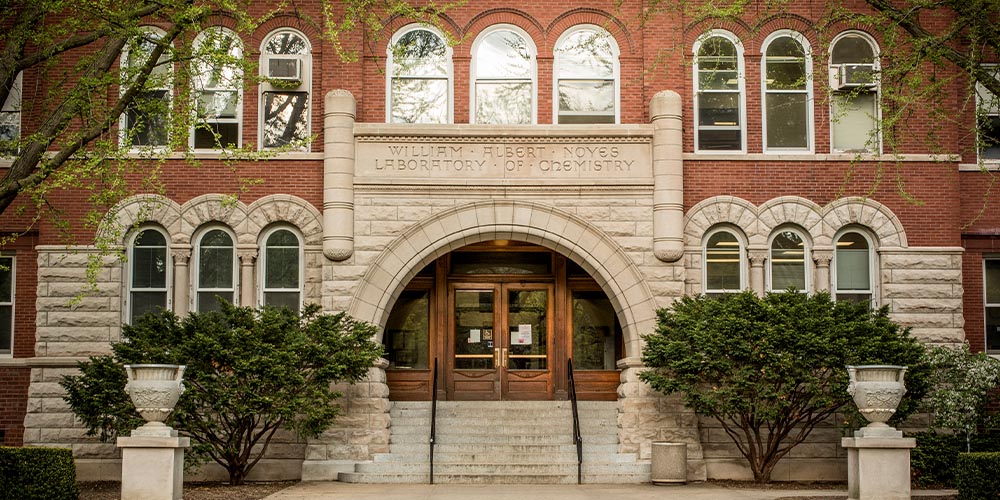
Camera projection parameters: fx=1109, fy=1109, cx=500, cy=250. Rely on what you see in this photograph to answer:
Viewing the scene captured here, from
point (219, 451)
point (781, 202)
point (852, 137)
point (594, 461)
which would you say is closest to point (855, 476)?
point (594, 461)

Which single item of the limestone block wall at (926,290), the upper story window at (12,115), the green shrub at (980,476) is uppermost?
the upper story window at (12,115)

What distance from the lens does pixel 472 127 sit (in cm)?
1925

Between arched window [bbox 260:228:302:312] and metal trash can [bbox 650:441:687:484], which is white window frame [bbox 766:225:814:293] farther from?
arched window [bbox 260:228:302:312]

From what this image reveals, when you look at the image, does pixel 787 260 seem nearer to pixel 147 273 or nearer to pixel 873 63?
pixel 873 63

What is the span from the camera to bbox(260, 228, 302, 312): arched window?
19.6 m

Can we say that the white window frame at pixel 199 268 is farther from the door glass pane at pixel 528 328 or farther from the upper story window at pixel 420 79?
the door glass pane at pixel 528 328

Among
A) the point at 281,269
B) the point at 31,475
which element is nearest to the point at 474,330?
the point at 281,269

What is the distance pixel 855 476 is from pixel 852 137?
750 cm

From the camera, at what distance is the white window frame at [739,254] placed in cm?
1967

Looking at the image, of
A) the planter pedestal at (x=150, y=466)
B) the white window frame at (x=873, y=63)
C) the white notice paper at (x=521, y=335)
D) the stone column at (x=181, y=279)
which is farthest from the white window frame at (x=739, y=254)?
the planter pedestal at (x=150, y=466)

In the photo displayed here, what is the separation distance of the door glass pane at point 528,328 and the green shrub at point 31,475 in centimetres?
933

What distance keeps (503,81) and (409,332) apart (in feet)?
17.0

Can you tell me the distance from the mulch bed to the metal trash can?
592 cm

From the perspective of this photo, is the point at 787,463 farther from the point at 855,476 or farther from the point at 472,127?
the point at 472,127
